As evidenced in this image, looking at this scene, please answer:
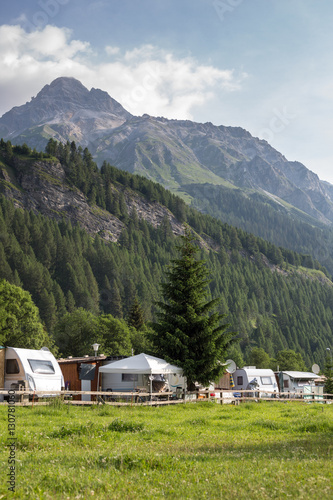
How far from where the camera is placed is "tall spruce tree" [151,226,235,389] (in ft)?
107

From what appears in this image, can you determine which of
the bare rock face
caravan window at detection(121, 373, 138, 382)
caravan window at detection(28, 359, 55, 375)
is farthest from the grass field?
the bare rock face

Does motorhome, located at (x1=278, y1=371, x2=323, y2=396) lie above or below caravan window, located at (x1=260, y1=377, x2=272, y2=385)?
below

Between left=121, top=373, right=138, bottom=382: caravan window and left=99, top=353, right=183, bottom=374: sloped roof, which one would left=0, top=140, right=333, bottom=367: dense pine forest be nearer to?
left=121, top=373, right=138, bottom=382: caravan window

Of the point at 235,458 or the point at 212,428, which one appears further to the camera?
the point at 212,428

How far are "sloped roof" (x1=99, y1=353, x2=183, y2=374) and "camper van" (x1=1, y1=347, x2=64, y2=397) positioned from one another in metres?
3.85

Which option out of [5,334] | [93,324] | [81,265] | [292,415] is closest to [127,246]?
[81,265]

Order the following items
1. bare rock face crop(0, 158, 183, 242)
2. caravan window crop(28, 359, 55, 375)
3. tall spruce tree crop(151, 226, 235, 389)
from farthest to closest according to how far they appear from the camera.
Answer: bare rock face crop(0, 158, 183, 242)
tall spruce tree crop(151, 226, 235, 389)
caravan window crop(28, 359, 55, 375)

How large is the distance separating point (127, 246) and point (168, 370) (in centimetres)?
14497

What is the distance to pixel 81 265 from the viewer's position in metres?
134

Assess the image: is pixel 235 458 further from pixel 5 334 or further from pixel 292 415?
pixel 5 334

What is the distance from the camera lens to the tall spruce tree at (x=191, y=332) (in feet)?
107

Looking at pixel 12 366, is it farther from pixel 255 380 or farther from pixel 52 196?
pixel 52 196

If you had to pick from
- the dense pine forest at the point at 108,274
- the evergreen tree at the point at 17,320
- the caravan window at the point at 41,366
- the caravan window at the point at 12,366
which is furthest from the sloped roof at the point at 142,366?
the dense pine forest at the point at 108,274

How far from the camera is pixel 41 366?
28.3 m
